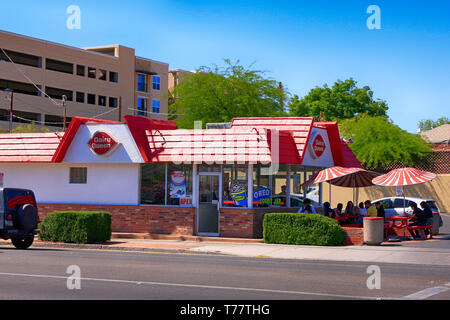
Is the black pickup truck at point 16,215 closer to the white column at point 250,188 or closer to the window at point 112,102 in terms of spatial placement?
the white column at point 250,188

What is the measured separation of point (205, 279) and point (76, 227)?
35.0ft

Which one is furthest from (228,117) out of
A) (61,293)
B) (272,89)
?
(61,293)

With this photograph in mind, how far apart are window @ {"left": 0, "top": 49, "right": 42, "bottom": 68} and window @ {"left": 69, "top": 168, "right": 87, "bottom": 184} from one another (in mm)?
44780

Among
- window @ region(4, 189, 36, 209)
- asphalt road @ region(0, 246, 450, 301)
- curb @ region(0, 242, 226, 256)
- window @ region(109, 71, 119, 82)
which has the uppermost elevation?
window @ region(109, 71, 119, 82)

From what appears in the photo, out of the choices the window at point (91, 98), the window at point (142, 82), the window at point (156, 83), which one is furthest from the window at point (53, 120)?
the window at point (156, 83)

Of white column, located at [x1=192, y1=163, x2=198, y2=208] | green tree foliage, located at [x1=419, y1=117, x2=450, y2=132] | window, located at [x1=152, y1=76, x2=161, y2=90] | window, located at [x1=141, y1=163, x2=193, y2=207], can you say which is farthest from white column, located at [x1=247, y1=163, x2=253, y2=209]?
green tree foliage, located at [x1=419, y1=117, x2=450, y2=132]

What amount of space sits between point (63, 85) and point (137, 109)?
40.5ft

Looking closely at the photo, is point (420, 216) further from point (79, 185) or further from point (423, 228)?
point (79, 185)

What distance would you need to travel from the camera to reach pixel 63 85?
2864 inches

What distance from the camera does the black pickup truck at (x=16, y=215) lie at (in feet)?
62.6

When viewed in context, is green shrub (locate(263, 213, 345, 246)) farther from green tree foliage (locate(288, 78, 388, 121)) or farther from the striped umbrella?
green tree foliage (locate(288, 78, 388, 121))

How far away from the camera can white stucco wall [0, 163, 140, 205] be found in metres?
26.0

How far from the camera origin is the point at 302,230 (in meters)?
22.3

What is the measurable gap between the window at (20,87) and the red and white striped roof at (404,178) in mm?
52349
